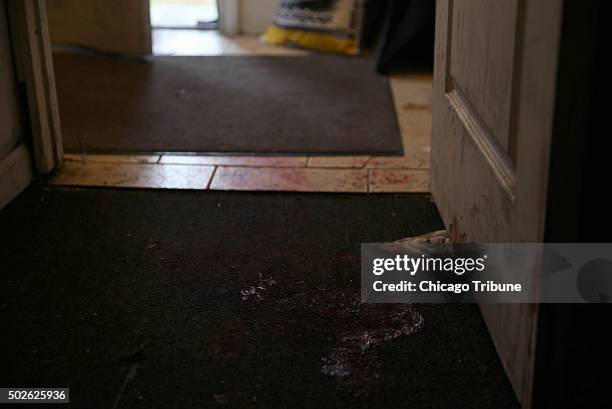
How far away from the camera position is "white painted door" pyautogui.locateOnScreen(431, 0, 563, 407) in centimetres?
116

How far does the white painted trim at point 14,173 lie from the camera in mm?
2070

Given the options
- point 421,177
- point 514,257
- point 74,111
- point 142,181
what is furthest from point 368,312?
point 74,111

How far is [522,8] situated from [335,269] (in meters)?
0.74

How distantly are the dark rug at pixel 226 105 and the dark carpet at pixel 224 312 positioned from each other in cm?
45

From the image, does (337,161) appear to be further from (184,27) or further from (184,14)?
(184,14)

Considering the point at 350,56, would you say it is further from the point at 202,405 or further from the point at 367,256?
the point at 202,405

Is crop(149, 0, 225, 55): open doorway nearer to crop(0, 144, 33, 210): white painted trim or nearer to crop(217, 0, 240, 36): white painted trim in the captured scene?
crop(217, 0, 240, 36): white painted trim

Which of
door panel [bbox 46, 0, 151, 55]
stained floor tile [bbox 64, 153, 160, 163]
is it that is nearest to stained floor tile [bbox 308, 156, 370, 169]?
stained floor tile [bbox 64, 153, 160, 163]

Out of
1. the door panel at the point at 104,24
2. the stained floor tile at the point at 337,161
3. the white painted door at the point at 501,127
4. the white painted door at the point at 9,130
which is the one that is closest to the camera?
the white painted door at the point at 501,127

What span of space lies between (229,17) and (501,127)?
9.74ft

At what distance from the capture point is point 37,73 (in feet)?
7.10

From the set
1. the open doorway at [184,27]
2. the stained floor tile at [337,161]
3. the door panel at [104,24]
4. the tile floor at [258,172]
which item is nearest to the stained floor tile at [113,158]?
the tile floor at [258,172]

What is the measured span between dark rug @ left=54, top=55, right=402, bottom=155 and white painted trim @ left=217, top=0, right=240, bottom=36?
570 mm

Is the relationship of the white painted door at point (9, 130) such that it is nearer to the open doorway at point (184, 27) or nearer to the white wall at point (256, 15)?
the open doorway at point (184, 27)
